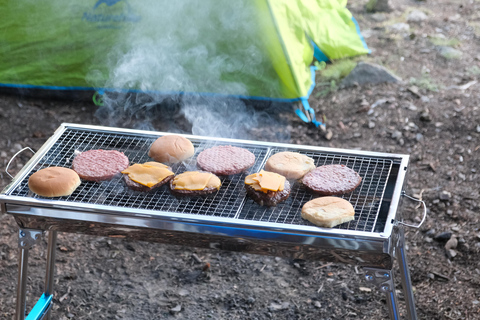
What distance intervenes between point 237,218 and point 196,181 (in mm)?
322

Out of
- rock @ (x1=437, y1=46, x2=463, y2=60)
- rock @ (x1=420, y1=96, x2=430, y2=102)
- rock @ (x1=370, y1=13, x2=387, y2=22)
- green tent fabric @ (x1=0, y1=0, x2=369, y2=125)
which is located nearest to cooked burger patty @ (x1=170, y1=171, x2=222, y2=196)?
green tent fabric @ (x1=0, y1=0, x2=369, y2=125)

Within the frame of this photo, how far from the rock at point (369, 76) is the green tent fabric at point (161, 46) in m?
0.53

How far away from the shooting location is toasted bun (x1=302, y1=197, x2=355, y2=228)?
202cm

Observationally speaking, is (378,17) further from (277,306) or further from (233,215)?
(233,215)

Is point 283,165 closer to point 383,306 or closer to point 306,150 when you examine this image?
point 306,150

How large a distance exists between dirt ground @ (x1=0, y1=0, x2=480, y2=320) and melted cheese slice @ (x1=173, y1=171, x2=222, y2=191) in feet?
3.76

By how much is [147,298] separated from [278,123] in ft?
8.02

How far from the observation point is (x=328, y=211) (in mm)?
2072

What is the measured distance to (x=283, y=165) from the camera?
2.44m

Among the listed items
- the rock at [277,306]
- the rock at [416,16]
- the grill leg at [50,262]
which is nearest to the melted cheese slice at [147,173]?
the grill leg at [50,262]

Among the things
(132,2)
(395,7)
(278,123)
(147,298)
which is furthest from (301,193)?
(395,7)

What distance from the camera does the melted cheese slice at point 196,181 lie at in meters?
2.29

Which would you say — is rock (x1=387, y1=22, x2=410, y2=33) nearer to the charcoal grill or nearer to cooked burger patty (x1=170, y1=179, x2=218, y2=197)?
the charcoal grill

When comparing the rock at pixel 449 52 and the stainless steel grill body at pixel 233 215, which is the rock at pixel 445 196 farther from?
the rock at pixel 449 52
